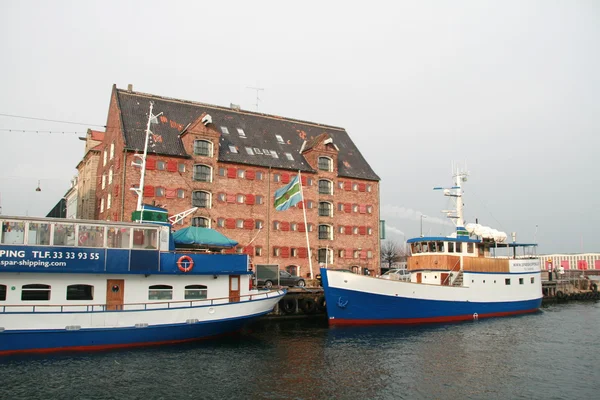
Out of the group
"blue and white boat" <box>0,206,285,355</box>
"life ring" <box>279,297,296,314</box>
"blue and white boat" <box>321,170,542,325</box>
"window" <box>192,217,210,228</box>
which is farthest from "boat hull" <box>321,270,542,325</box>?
"window" <box>192,217,210,228</box>

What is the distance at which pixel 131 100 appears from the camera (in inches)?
1949

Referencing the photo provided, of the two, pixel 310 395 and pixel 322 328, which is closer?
pixel 310 395

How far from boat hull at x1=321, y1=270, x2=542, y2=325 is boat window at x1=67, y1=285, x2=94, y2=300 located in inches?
584

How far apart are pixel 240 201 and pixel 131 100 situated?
1456 cm

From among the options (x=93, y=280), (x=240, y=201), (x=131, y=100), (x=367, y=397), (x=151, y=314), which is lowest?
(x=367, y=397)

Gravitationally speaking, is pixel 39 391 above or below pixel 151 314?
below

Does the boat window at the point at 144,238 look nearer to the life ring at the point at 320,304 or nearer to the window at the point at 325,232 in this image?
the life ring at the point at 320,304

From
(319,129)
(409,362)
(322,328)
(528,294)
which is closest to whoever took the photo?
(409,362)

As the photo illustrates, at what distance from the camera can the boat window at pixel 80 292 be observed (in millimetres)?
24688

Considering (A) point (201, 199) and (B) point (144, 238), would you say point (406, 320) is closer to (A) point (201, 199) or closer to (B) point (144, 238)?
(B) point (144, 238)

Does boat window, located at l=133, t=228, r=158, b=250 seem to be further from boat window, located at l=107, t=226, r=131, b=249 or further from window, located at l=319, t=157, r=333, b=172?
window, located at l=319, t=157, r=333, b=172

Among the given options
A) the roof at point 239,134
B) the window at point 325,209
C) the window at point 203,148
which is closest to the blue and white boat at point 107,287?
the window at point 203,148

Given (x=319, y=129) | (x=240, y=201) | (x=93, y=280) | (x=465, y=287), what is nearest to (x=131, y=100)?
(x=240, y=201)

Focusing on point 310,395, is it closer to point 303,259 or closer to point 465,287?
point 465,287
